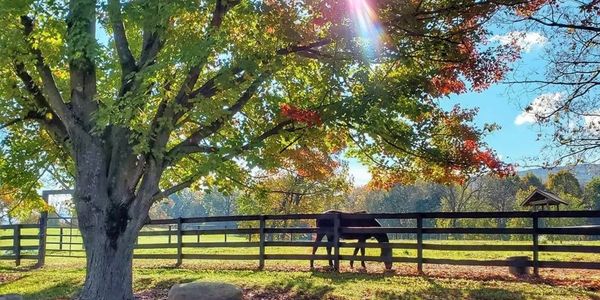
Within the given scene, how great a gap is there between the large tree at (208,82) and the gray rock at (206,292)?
1.20m

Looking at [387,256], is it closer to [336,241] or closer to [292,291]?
[336,241]

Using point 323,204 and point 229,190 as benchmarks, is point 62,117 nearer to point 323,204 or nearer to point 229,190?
point 229,190

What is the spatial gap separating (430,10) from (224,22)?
12.2ft

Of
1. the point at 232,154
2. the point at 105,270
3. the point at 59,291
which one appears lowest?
the point at 59,291

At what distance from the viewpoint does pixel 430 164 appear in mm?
10320

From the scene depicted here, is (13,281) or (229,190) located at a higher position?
(229,190)

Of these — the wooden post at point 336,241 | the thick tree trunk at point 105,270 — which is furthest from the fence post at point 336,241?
the thick tree trunk at point 105,270

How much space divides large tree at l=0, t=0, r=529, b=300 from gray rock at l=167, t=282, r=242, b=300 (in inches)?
47.4

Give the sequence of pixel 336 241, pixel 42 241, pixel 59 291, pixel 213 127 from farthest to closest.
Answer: pixel 42 241 < pixel 336 241 < pixel 59 291 < pixel 213 127

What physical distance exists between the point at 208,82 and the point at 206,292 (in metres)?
3.61

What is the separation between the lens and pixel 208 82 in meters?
9.08

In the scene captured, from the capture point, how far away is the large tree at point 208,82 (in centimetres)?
784

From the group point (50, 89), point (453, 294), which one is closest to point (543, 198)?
point (453, 294)

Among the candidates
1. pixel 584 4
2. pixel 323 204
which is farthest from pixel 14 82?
pixel 323 204
